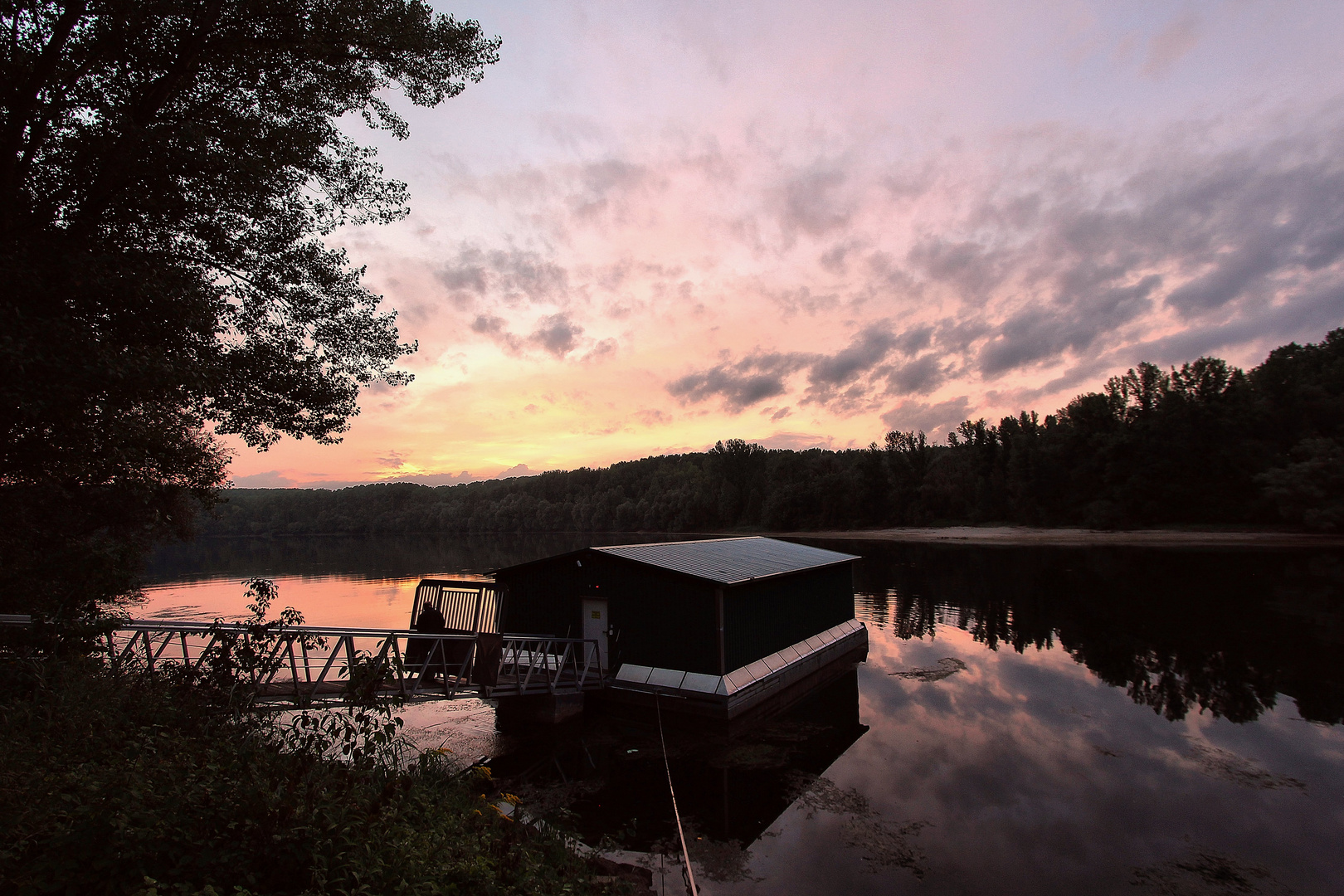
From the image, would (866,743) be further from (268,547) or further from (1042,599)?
(268,547)

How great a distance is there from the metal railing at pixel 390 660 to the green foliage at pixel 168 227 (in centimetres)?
218

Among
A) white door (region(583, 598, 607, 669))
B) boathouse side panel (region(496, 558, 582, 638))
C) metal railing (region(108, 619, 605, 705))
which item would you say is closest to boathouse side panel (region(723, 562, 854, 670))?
white door (region(583, 598, 607, 669))

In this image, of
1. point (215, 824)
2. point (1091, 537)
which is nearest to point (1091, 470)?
point (1091, 537)

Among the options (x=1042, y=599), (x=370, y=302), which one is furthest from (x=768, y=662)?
(x=1042, y=599)

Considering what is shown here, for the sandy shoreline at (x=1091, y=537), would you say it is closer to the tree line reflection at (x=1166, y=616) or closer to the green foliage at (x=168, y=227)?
the tree line reflection at (x=1166, y=616)

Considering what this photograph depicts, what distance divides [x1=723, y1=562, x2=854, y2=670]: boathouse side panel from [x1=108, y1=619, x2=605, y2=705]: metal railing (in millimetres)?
4448

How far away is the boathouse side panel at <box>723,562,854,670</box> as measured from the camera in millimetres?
19703

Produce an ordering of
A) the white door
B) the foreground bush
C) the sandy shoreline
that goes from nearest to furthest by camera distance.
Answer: the foreground bush < the white door < the sandy shoreline

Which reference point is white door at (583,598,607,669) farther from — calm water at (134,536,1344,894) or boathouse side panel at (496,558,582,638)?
calm water at (134,536,1344,894)

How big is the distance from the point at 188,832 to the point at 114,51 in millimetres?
12790

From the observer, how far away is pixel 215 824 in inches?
218

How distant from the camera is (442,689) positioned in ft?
51.5

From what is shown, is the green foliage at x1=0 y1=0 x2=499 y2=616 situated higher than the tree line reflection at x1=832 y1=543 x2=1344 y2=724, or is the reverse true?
the green foliage at x1=0 y1=0 x2=499 y2=616

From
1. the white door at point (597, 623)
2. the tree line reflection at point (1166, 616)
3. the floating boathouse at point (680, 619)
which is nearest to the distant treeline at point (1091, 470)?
the tree line reflection at point (1166, 616)
